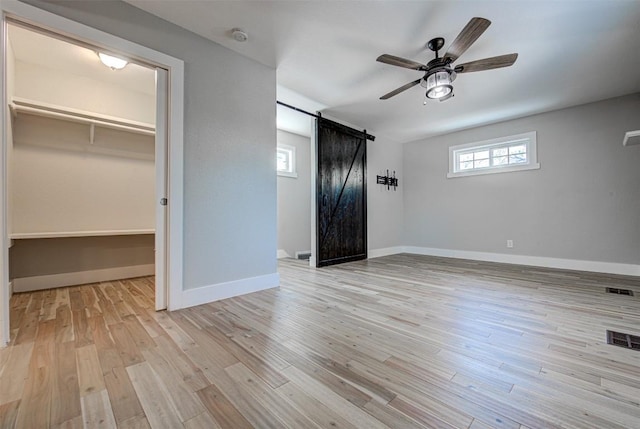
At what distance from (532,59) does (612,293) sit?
2.60m

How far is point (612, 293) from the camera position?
9.04 feet

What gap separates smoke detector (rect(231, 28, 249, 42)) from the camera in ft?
7.84

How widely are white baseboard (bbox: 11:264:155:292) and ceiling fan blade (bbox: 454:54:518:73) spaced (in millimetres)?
4412

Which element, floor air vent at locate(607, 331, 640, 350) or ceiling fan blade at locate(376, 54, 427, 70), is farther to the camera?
→ ceiling fan blade at locate(376, 54, 427, 70)

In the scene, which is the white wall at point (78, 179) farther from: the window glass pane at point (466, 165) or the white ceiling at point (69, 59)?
the window glass pane at point (466, 165)

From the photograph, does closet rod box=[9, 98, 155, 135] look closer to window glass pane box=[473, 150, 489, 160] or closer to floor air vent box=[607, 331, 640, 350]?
floor air vent box=[607, 331, 640, 350]

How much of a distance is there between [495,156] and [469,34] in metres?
3.45

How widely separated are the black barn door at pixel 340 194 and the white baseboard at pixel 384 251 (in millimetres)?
265

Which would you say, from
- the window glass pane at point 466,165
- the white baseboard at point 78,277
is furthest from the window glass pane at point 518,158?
the white baseboard at point 78,277

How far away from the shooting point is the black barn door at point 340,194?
4.30m

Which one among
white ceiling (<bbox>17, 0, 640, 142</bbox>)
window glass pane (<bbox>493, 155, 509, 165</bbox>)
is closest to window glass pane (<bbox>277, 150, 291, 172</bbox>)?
white ceiling (<bbox>17, 0, 640, 142</bbox>)

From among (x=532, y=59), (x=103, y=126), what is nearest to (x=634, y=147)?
(x=532, y=59)

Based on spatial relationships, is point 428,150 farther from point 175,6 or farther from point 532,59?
point 175,6

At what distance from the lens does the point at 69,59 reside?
277cm
